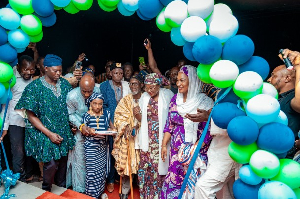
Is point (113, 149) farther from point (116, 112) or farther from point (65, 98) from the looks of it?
point (65, 98)

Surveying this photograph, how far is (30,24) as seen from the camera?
9.87 feet

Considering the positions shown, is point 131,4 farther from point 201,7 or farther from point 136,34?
point 136,34

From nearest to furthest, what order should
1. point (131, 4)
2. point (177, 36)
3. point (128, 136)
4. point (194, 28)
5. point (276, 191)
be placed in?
point (276, 191), point (194, 28), point (177, 36), point (131, 4), point (128, 136)

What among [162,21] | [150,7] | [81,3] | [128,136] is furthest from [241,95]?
[81,3]

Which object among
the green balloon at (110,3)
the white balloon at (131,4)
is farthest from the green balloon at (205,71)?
the green balloon at (110,3)

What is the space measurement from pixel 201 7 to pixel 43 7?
1739mm

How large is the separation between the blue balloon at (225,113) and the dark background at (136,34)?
2548mm

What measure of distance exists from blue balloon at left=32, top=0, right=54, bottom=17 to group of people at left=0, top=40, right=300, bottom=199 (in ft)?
1.89

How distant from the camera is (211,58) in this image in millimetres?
2209

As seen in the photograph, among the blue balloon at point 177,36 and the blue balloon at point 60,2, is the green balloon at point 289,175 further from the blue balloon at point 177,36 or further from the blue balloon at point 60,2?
the blue balloon at point 60,2

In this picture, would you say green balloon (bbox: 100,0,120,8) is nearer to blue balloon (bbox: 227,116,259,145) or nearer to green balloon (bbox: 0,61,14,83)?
green balloon (bbox: 0,61,14,83)

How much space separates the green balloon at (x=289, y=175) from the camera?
6.36ft

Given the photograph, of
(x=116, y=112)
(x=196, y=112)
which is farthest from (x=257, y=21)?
(x=116, y=112)

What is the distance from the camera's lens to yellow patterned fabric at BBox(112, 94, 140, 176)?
11.8 feet
